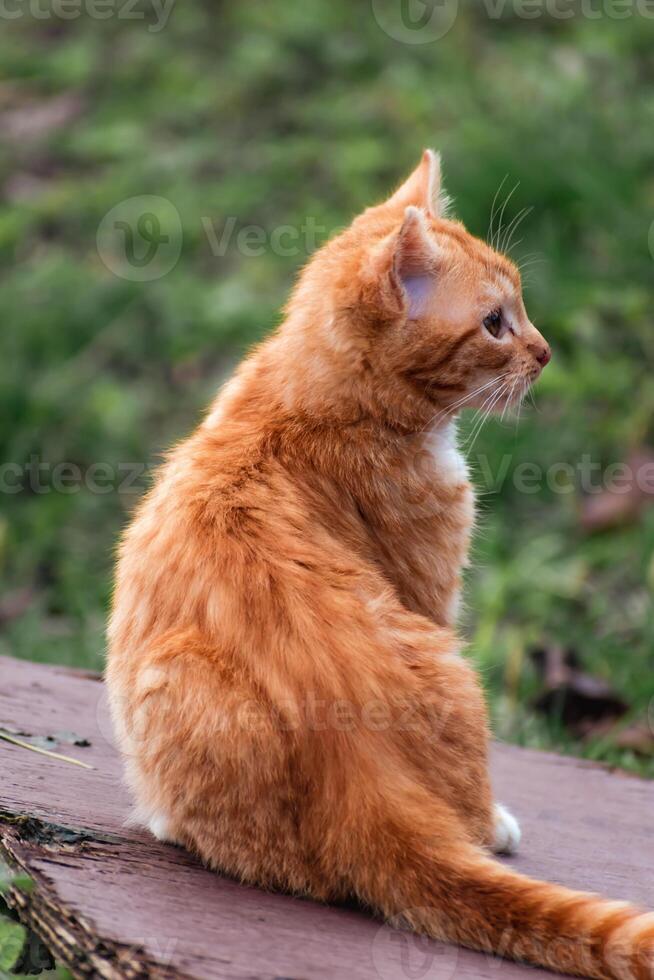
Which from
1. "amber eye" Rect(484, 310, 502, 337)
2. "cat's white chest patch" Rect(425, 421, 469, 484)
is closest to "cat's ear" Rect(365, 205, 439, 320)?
"amber eye" Rect(484, 310, 502, 337)

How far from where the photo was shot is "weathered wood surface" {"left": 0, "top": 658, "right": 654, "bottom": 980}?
221 cm

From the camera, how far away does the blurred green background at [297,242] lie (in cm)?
552

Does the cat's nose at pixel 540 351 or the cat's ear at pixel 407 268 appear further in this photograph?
the cat's nose at pixel 540 351

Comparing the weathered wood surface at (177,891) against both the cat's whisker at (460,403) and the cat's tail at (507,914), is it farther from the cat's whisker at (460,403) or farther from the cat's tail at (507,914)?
the cat's whisker at (460,403)

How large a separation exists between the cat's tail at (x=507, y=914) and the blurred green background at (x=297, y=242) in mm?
2030

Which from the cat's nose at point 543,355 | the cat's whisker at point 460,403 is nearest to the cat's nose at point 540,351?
the cat's nose at point 543,355

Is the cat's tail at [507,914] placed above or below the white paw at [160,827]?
above

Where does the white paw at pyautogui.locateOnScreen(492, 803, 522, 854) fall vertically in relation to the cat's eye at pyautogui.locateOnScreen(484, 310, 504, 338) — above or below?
below

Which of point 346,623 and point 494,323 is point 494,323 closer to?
point 494,323

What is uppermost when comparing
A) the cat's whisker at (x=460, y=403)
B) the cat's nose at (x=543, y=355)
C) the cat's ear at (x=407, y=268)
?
the cat's ear at (x=407, y=268)

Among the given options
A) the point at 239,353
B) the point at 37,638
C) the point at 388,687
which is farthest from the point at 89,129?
the point at 388,687

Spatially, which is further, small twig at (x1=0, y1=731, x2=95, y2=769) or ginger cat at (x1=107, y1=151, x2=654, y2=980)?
small twig at (x1=0, y1=731, x2=95, y2=769)

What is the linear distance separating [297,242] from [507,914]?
511 cm

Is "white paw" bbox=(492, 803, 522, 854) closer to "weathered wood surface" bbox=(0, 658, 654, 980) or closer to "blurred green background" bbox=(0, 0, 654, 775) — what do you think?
"weathered wood surface" bbox=(0, 658, 654, 980)
